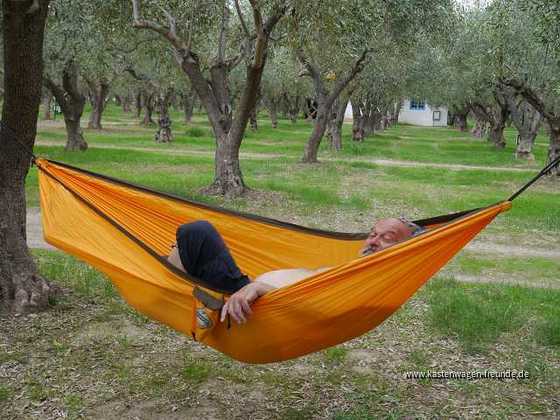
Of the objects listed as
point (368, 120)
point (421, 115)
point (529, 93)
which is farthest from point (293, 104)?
point (529, 93)

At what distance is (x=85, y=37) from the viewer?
45.8 ft

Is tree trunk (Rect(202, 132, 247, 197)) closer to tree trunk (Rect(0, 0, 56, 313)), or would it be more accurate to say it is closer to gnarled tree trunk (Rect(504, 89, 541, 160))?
tree trunk (Rect(0, 0, 56, 313))

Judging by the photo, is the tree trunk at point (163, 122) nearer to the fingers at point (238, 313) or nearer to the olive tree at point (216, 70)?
the olive tree at point (216, 70)

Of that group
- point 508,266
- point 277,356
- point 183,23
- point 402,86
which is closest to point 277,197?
point 183,23

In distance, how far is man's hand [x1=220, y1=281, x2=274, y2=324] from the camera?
2963 millimetres

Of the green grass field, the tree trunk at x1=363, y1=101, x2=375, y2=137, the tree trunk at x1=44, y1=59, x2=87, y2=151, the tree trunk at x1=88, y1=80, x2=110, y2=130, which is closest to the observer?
the green grass field

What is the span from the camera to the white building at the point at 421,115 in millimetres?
64875

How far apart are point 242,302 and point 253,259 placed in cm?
144

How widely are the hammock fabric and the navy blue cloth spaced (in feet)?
0.56

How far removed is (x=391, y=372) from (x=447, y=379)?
0.36 meters

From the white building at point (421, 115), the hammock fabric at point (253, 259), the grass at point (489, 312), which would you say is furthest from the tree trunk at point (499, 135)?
the white building at point (421, 115)

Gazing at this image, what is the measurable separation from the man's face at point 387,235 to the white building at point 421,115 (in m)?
63.2

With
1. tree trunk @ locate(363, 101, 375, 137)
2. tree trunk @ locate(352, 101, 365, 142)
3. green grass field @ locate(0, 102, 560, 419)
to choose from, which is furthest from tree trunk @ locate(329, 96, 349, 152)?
green grass field @ locate(0, 102, 560, 419)

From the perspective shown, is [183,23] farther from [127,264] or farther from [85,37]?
[127,264]
